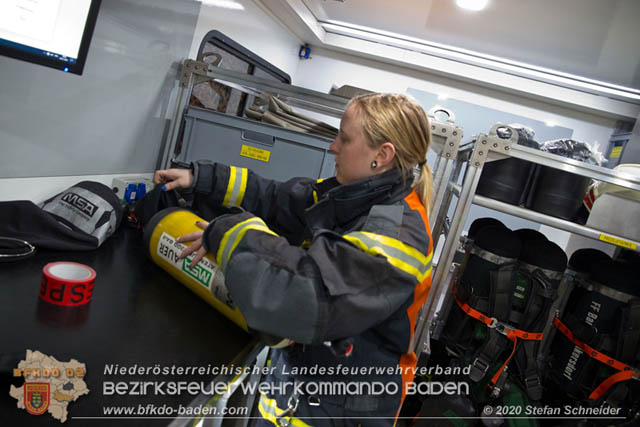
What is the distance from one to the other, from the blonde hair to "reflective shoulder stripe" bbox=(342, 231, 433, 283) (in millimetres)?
248

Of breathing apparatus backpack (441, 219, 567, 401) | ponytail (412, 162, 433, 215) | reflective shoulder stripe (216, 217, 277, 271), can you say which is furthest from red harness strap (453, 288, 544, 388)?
reflective shoulder stripe (216, 217, 277, 271)

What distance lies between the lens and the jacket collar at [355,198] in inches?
39.8

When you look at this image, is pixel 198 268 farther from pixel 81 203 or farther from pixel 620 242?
pixel 620 242

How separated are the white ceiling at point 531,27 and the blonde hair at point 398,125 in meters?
2.02

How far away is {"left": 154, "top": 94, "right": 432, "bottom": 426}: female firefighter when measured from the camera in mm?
777

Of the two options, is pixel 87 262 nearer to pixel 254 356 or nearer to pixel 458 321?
pixel 254 356

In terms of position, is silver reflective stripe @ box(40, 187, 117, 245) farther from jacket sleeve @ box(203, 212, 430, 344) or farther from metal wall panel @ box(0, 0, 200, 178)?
jacket sleeve @ box(203, 212, 430, 344)

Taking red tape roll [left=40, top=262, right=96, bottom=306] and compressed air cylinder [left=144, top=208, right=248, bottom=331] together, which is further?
compressed air cylinder [left=144, top=208, right=248, bottom=331]

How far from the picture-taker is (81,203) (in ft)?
4.66

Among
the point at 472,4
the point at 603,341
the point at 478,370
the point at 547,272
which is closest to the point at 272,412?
the point at 478,370

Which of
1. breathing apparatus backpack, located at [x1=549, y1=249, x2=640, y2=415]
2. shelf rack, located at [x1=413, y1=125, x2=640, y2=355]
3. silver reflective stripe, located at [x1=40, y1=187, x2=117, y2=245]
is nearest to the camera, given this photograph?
silver reflective stripe, located at [x1=40, y1=187, x2=117, y2=245]

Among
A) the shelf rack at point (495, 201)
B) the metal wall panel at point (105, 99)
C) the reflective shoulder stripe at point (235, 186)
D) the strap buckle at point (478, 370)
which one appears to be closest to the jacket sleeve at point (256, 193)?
the reflective shoulder stripe at point (235, 186)

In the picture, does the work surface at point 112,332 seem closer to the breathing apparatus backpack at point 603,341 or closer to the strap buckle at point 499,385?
the strap buckle at point 499,385

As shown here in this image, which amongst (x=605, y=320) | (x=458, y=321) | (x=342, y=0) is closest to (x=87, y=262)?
(x=458, y=321)
